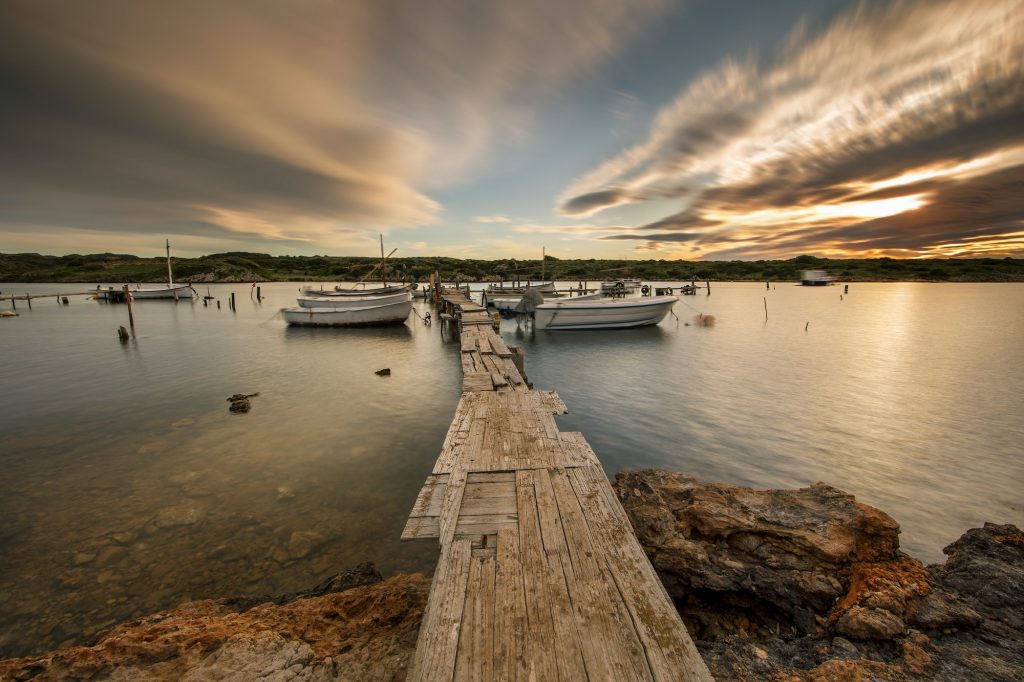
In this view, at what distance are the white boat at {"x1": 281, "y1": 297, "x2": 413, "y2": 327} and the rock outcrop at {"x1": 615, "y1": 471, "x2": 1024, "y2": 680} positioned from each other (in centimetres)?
2786

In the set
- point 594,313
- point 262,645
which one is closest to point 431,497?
point 262,645

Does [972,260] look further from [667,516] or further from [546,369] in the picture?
[667,516]

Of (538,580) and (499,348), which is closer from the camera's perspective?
(538,580)

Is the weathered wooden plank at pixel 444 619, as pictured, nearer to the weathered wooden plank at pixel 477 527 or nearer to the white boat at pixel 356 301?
the weathered wooden plank at pixel 477 527

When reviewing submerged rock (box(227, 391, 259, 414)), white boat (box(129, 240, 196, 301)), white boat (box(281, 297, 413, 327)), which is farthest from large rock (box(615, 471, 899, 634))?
white boat (box(129, 240, 196, 301))

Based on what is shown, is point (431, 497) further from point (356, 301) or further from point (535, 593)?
point (356, 301)

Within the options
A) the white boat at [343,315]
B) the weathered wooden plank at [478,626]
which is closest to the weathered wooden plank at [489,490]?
the weathered wooden plank at [478,626]

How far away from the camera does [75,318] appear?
37.5 m

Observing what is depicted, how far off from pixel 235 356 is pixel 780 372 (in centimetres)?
2748

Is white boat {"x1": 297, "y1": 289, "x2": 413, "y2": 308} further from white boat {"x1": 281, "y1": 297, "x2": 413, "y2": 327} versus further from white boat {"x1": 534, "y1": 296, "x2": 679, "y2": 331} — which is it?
white boat {"x1": 534, "y1": 296, "x2": 679, "y2": 331}

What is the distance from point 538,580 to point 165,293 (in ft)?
236

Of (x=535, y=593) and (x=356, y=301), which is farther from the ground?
(x=356, y=301)

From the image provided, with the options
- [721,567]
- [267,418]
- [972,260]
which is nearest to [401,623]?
[721,567]

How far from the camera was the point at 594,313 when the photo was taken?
97.2 feet
